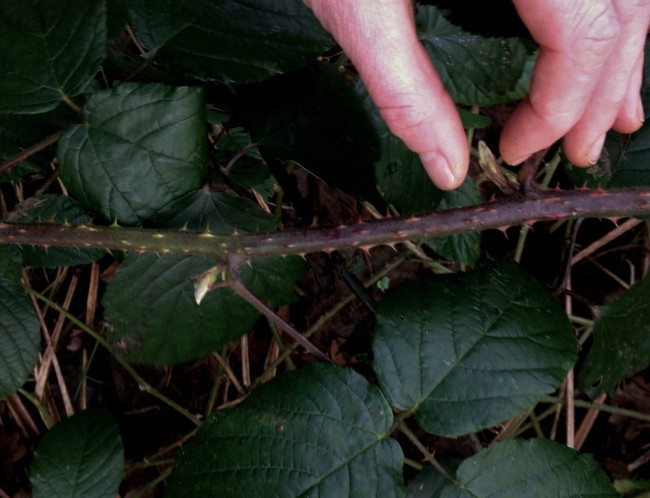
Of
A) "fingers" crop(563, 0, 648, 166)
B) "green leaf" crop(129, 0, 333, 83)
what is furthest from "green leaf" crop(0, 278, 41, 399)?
"fingers" crop(563, 0, 648, 166)

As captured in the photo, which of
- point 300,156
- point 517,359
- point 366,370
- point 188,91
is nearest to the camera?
point 188,91

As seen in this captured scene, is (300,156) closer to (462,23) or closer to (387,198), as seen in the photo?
(387,198)

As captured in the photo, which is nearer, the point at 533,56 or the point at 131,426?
the point at 533,56

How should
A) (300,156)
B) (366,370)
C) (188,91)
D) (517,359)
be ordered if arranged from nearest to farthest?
(188,91) < (517,359) < (300,156) < (366,370)

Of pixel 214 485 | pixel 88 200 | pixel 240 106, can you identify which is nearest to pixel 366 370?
pixel 214 485

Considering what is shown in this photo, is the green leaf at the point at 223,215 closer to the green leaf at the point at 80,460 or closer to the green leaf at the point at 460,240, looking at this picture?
the green leaf at the point at 460,240

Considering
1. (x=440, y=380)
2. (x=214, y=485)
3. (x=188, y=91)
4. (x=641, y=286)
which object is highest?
(x=188, y=91)

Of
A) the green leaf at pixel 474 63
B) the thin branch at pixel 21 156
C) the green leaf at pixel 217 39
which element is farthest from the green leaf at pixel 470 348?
the thin branch at pixel 21 156
